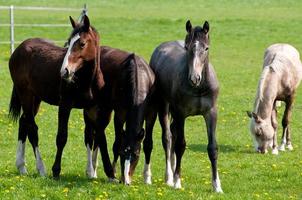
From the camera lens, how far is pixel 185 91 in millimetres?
9586

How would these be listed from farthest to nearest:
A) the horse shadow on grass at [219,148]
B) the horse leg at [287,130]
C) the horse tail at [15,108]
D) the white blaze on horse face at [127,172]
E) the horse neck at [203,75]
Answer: the horse leg at [287,130] → the horse shadow on grass at [219,148] → the horse tail at [15,108] → the horse neck at [203,75] → the white blaze on horse face at [127,172]

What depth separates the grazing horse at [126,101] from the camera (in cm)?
929

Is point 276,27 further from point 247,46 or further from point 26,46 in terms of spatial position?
point 26,46

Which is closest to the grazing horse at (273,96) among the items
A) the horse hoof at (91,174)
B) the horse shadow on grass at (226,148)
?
the horse shadow on grass at (226,148)

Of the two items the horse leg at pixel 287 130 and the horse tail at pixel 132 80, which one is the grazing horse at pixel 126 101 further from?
the horse leg at pixel 287 130

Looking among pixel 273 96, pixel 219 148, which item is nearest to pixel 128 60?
pixel 219 148

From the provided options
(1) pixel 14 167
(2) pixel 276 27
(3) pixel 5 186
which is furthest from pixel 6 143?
(2) pixel 276 27

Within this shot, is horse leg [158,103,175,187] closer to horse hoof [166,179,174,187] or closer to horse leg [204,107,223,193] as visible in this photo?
horse hoof [166,179,174,187]

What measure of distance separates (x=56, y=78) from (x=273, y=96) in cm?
564

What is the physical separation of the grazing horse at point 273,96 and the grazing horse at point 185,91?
3.34 meters

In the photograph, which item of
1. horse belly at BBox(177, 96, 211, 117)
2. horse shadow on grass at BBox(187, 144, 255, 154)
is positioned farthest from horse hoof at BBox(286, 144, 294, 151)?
horse belly at BBox(177, 96, 211, 117)

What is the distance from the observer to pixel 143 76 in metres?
9.66

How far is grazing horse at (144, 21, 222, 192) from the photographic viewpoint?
909 centimetres

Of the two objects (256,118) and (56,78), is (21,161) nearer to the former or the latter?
(56,78)
